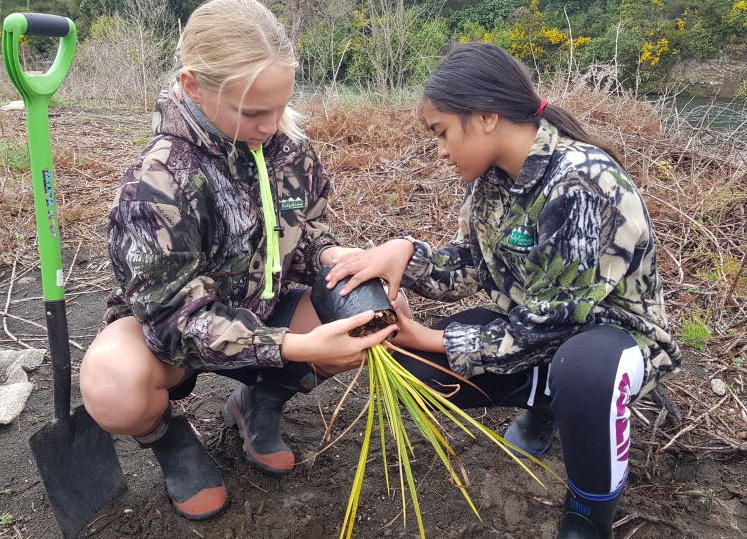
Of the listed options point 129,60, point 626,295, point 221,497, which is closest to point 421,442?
point 221,497

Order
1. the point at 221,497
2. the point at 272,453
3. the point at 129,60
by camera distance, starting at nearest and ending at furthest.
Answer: the point at 221,497
the point at 272,453
the point at 129,60

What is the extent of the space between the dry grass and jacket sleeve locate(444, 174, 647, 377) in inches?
32.2

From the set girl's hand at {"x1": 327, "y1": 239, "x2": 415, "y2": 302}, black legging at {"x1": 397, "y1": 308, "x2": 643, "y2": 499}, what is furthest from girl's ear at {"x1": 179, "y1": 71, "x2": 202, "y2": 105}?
black legging at {"x1": 397, "y1": 308, "x2": 643, "y2": 499}

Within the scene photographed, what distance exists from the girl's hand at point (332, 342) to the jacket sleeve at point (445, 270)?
45 centimetres

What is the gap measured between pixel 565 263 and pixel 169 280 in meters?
0.97

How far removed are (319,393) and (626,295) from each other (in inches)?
49.3

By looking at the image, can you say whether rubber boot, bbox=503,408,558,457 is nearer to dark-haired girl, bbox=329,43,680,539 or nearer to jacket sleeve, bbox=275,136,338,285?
dark-haired girl, bbox=329,43,680,539

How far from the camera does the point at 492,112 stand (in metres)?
1.58

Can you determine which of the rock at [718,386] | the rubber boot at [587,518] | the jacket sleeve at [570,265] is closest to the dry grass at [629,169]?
the rock at [718,386]

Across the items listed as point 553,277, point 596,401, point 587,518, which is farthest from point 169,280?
point 587,518

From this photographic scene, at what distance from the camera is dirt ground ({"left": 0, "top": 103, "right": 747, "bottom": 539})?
1.70m

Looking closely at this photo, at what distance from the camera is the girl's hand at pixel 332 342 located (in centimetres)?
145

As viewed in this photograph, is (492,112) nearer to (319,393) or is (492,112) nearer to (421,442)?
(421,442)

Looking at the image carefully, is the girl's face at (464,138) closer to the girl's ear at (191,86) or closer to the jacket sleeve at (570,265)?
the jacket sleeve at (570,265)
